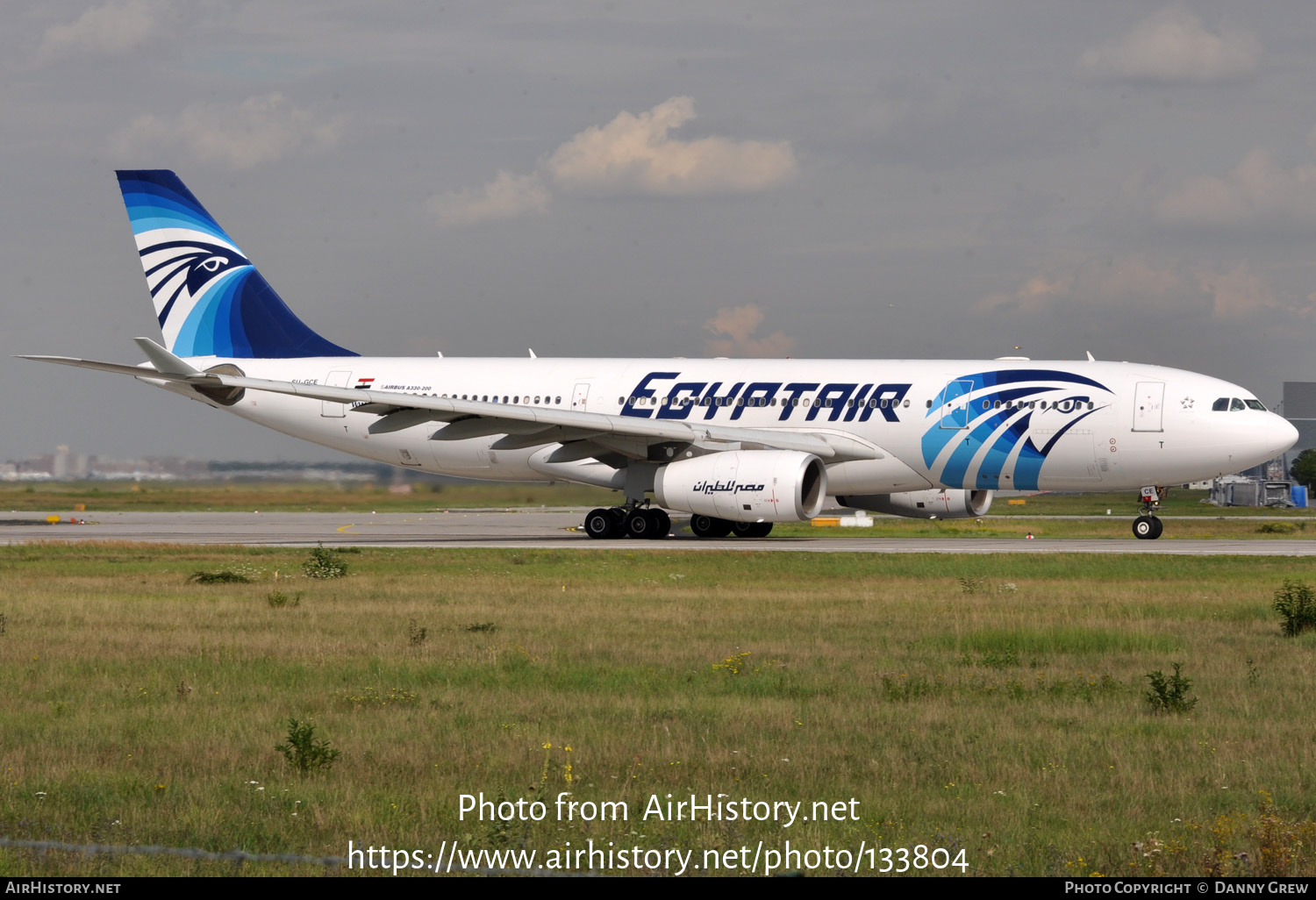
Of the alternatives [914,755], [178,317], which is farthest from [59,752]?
[178,317]

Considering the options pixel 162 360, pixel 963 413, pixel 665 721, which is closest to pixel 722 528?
pixel 963 413

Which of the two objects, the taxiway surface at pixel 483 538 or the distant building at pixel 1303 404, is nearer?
the taxiway surface at pixel 483 538

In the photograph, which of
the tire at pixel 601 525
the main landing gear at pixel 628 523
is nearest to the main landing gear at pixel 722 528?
the main landing gear at pixel 628 523

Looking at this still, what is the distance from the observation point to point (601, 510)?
3184 centimetres

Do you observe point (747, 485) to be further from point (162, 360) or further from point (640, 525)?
point (162, 360)

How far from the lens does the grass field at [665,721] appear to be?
7.05 m

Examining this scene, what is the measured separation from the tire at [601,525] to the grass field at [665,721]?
1271 centimetres

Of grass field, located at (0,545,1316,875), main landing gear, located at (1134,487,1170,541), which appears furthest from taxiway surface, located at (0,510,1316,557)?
grass field, located at (0,545,1316,875)

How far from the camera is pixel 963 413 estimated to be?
2922 centimetres

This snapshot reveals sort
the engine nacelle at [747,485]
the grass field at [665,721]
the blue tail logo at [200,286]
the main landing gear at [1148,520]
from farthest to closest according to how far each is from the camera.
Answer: the blue tail logo at [200,286], the main landing gear at [1148,520], the engine nacelle at [747,485], the grass field at [665,721]

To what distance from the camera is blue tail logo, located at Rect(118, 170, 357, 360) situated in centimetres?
3625

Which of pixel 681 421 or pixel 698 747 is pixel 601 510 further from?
pixel 698 747

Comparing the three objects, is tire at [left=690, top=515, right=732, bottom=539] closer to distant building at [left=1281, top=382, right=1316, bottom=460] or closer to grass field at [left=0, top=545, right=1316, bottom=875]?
grass field at [left=0, top=545, right=1316, bottom=875]

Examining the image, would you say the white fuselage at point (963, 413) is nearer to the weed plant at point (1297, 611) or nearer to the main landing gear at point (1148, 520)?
the main landing gear at point (1148, 520)
